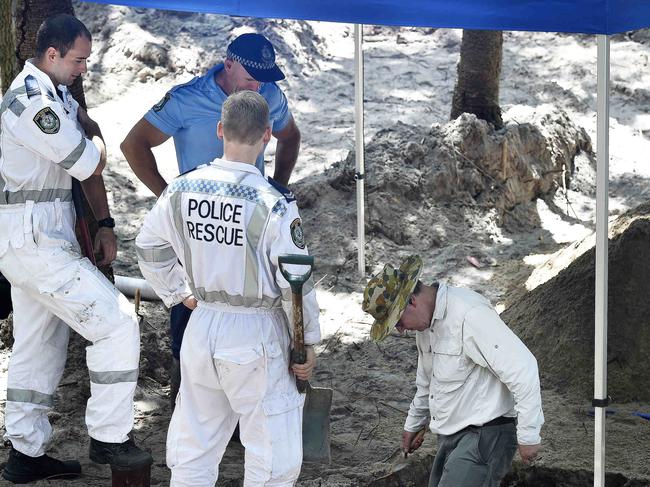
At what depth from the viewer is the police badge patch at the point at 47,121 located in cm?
406

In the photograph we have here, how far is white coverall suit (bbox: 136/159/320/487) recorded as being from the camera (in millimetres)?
3482

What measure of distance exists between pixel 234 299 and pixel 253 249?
203 millimetres

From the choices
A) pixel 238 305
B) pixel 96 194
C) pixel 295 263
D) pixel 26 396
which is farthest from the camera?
pixel 96 194

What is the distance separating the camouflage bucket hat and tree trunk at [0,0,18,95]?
290 centimetres

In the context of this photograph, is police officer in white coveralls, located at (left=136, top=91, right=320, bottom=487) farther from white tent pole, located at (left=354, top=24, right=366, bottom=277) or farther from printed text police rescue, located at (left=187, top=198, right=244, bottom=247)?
white tent pole, located at (left=354, top=24, right=366, bottom=277)

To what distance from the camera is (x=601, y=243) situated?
3895 mm

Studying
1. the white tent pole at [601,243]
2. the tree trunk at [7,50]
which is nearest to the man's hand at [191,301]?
the white tent pole at [601,243]

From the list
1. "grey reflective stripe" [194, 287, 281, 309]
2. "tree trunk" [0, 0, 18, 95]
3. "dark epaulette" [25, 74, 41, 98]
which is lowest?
"grey reflective stripe" [194, 287, 281, 309]

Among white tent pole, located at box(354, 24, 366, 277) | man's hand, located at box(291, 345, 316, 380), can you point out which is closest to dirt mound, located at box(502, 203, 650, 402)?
white tent pole, located at box(354, 24, 366, 277)

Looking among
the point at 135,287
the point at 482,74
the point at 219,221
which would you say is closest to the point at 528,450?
the point at 219,221

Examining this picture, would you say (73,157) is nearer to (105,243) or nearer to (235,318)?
(105,243)

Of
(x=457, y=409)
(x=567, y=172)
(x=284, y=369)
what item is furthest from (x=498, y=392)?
(x=567, y=172)

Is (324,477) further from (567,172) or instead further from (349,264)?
(567,172)

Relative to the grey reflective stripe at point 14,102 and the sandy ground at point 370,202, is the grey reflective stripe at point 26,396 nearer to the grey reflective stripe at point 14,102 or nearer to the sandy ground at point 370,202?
the sandy ground at point 370,202
